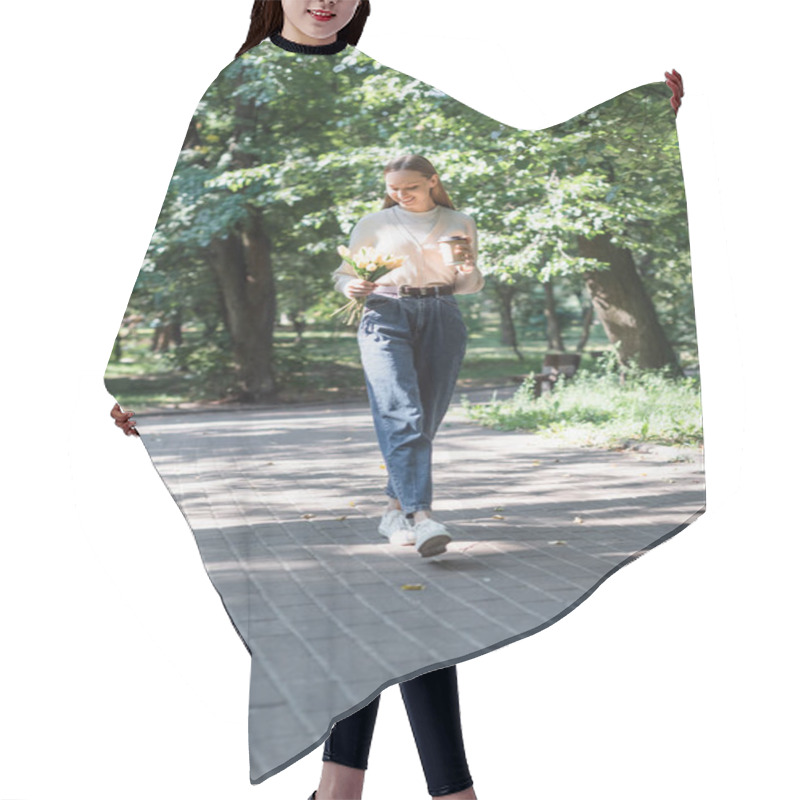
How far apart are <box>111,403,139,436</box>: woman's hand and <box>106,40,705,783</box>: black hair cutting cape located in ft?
0.10

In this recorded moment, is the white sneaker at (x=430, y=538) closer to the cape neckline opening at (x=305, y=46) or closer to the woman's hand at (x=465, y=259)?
the woman's hand at (x=465, y=259)

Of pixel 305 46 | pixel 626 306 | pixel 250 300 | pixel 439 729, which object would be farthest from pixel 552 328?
pixel 439 729

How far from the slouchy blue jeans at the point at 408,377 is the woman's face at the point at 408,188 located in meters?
0.28

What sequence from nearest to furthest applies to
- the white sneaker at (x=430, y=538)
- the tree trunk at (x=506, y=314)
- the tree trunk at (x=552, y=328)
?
the white sneaker at (x=430, y=538)
the tree trunk at (x=506, y=314)
the tree trunk at (x=552, y=328)

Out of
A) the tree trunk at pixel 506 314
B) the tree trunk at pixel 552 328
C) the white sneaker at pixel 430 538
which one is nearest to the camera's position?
the white sneaker at pixel 430 538

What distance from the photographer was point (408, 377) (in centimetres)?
427

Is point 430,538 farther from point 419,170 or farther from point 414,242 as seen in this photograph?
point 419,170

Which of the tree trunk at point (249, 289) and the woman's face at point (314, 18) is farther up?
the woman's face at point (314, 18)

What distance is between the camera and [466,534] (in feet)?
14.1

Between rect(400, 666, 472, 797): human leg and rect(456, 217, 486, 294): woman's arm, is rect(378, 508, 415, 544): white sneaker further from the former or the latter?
rect(456, 217, 486, 294): woman's arm

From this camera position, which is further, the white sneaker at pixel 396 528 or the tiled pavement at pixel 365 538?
the white sneaker at pixel 396 528

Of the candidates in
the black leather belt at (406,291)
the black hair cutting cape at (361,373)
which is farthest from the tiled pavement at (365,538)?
the black leather belt at (406,291)

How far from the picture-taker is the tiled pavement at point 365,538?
4129 mm

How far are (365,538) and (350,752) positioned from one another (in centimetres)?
74
